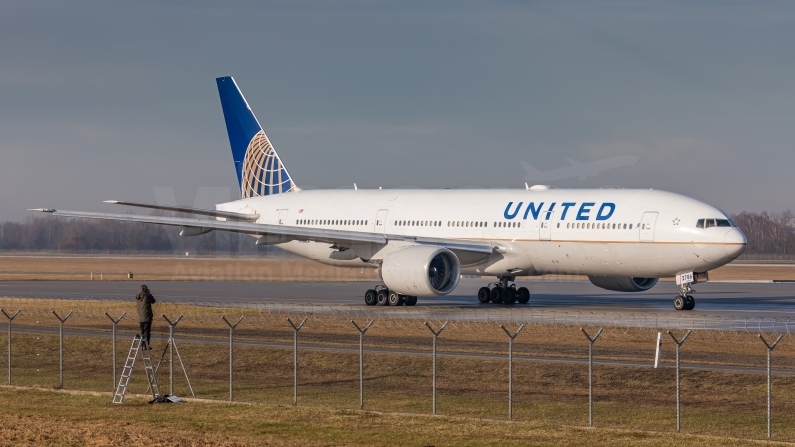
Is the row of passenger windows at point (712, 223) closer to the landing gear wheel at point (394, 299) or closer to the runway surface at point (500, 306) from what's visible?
the runway surface at point (500, 306)

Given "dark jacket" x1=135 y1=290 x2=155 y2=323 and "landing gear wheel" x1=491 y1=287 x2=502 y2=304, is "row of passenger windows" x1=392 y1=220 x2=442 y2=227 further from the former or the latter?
"dark jacket" x1=135 y1=290 x2=155 y2=323

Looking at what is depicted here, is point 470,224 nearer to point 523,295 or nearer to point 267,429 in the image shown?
point 523,295

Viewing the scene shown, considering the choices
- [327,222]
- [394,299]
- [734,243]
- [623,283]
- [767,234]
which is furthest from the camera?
[767,234]

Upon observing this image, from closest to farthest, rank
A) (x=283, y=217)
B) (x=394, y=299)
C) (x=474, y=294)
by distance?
(x=394, y=299) < (x=283, y=217) < (x=474, y=294)

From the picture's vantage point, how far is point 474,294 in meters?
56.0

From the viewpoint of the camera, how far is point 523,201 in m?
43.4

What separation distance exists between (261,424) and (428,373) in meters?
7.11

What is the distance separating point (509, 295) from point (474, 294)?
1042cm

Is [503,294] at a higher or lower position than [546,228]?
lower

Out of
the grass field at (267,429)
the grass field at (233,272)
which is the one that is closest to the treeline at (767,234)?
the grass field at (233,272)

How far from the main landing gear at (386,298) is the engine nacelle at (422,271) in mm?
2615

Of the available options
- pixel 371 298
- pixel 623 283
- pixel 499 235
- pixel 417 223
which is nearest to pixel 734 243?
pixel 623 283

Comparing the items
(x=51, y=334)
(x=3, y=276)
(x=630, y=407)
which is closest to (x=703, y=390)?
(x=630, y=407)

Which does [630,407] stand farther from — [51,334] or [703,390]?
[51,334]
